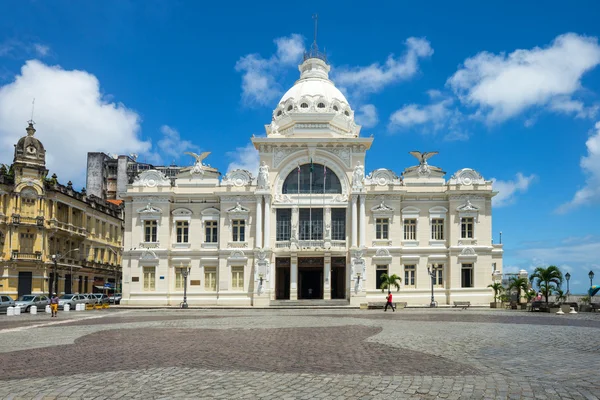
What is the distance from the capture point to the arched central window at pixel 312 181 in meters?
54.1

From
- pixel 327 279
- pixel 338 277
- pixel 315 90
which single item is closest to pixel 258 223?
pixel 327 279

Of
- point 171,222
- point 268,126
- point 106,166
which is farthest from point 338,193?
point 106,166

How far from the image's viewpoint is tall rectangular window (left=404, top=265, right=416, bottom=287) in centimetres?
5269

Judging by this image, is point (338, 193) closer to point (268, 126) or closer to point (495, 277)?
point (268, 126)

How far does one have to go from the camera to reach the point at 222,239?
2096 inches

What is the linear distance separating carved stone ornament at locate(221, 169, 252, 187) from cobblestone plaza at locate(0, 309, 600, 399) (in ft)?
106

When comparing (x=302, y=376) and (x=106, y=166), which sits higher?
(x=106, y=166)

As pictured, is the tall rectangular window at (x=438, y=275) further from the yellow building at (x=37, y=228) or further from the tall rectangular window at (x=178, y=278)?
the yellow building at (x=37, y=228)

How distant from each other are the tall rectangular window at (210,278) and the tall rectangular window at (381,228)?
1467cm

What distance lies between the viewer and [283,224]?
5341 centimetres

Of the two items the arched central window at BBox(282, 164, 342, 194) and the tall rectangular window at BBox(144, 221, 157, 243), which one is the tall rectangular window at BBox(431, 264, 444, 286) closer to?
the arched central window at BBox(282, 164, 342, 194)

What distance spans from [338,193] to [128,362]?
4088cm

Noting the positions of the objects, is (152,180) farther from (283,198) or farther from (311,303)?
(311,303)

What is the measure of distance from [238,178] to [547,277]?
2706 centimetres
